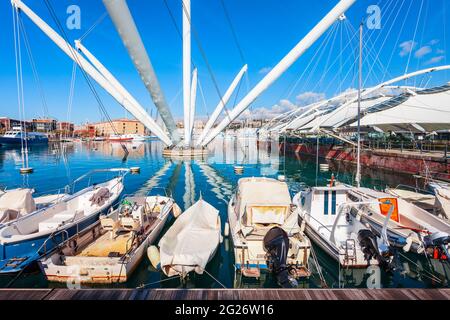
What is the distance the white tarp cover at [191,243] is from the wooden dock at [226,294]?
2.51 meters

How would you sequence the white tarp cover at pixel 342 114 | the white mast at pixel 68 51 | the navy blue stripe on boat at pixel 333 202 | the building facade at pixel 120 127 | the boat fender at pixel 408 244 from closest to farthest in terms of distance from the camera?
the boat fender at pixel 408 244 < the navy blue stripe on boat at pixel 333 202 < the white mast at pixel 68 51 < the white tarp cover at pixel 342 114 < the building facade at pixel 120 127

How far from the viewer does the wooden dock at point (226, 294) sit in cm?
382

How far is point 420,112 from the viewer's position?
24.3 m

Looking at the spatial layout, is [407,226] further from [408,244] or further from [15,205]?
[15,205]

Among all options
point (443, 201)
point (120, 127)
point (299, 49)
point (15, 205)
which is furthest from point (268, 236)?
point (120, 127)

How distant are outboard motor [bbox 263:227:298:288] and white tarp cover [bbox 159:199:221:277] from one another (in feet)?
5.92

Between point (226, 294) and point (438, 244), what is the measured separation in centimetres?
766

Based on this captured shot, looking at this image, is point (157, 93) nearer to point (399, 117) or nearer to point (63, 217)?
point (63, 217)

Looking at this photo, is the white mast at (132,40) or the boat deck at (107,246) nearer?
the boat deck at (107,246)

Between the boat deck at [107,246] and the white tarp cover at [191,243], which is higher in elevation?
the white tarp cover at [191,243]

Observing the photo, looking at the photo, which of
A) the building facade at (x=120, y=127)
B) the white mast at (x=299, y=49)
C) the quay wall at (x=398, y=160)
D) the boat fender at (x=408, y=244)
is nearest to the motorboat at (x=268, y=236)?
the boat fender at (x=408, y=244)

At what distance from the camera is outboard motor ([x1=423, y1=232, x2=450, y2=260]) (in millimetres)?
7449

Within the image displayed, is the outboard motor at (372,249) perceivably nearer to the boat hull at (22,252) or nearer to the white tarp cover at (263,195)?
the white tarp cover at (263,195)

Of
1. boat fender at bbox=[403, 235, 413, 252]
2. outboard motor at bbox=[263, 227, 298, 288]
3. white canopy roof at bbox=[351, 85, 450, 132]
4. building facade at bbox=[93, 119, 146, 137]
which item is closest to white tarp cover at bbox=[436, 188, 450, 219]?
boat fender at bbox=[403, 235, 413, 252]
